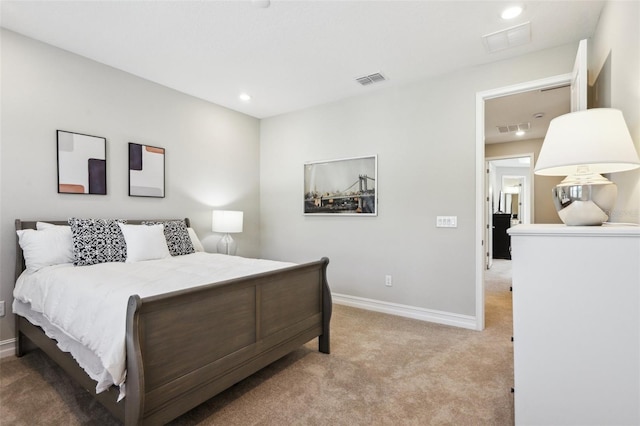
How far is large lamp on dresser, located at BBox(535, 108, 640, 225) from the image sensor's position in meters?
1.32

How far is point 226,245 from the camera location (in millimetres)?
3949

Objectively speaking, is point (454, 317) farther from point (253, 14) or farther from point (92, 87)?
point (92, 87)

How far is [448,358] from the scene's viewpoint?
248 centimetres

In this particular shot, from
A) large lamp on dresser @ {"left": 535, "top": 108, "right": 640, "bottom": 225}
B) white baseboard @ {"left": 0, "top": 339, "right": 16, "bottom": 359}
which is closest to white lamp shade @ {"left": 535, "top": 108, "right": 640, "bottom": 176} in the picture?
large lamp on dresser @ {"left": 535, "top": 108, "right": 640, "bottom": 225}

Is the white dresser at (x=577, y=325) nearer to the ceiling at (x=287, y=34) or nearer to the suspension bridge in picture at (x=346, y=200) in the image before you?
the ceiling at (x=287, y=34)

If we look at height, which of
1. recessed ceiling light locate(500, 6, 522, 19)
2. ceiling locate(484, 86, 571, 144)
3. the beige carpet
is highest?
recessed ceiling light locate(500, 6, 522, 19)

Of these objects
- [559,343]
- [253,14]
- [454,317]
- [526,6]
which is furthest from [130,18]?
[454,317]

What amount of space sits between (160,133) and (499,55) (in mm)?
3515

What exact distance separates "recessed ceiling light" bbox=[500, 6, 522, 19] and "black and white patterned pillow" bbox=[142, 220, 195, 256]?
11.1ft

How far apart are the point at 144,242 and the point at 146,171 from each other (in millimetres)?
974

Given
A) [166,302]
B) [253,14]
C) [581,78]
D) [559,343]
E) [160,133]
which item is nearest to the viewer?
[559,343]

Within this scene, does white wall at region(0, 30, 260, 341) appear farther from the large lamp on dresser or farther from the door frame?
the large lamp on dresser

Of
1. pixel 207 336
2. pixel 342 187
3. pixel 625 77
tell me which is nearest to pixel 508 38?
pixel 625 77

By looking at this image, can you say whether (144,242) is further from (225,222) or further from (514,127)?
(514,127)
